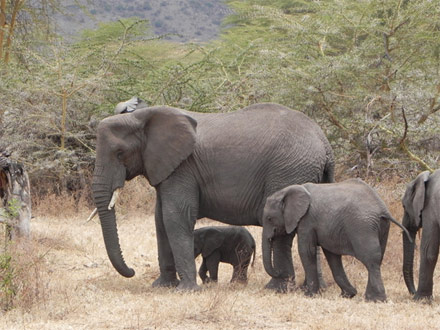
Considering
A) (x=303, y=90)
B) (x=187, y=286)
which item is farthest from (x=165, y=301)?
(x=303, y=90)

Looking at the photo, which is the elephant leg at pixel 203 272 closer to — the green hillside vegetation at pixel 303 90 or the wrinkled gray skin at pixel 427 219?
the wrinkled gray skin at pixel 427 219

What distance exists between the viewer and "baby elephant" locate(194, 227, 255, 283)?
982 cm

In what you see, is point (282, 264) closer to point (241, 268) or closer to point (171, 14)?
point (241, 268)

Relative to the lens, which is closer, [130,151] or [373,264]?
[373,264]

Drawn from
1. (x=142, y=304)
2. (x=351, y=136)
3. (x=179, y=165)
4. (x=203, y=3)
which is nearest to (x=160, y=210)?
(x=179, y=165)

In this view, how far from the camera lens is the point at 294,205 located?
8.67m

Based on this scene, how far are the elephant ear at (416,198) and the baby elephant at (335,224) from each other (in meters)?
0.25

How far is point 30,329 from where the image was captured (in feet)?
22.9

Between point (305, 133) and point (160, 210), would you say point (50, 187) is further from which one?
point (305, 133)

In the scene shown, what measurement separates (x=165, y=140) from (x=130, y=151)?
16.5 inches

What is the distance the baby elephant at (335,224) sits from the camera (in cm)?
830

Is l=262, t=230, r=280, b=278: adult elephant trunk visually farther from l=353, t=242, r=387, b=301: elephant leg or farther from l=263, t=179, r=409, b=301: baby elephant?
l=353, t=242, r=387, b=301: elephant leg

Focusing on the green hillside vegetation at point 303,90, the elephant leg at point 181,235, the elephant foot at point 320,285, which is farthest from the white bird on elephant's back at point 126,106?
the green hillside vegetation at point 303,90

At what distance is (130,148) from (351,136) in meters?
5.74
